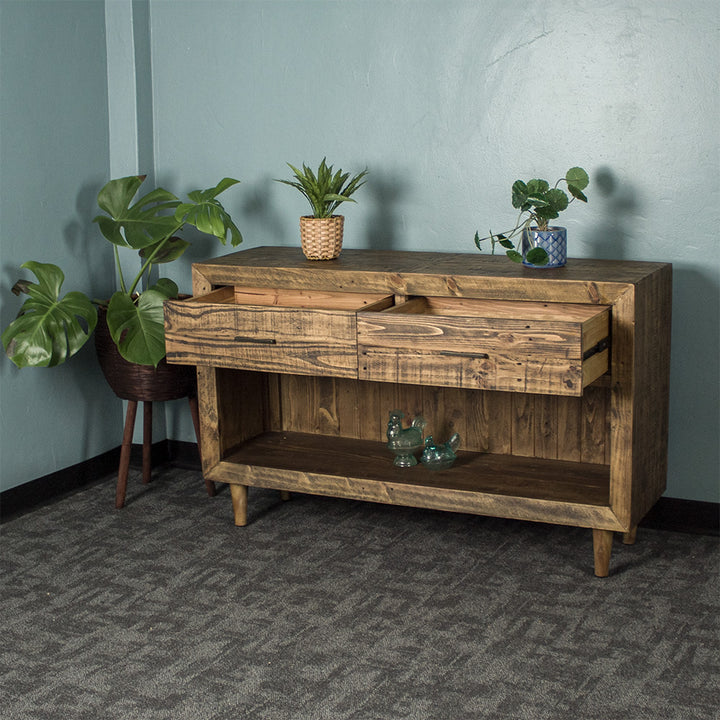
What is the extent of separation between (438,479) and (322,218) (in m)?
0.81

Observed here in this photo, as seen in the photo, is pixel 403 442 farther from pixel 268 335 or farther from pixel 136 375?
pixel 136 375

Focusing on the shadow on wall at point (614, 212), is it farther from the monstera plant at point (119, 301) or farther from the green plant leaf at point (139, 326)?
the green plant leaf at point (139, 326)

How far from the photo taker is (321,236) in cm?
Result: 281

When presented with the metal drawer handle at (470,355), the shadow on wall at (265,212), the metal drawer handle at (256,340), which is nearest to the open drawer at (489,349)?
the metal drawer handle at (470,355)

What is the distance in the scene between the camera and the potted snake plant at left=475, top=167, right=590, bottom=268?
2574 millimetres

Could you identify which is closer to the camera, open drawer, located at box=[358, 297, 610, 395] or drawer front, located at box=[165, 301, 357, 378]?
open drawer, located at box=[358, 297, 610, 395]

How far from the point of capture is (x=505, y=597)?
95.8 inches

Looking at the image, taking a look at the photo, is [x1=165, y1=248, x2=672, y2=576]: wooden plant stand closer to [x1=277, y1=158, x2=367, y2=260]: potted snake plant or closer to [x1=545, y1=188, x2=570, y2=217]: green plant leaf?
[x1=277, y1=158, x2=367, y2=260]: potted snake plant

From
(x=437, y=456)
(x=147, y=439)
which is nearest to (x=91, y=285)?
(x=147, y=439)

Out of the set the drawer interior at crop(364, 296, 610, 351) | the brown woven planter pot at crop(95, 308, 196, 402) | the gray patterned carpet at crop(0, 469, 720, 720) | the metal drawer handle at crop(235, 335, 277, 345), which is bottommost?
the gray patterned carpet at crop(0, 469, 720, 720)

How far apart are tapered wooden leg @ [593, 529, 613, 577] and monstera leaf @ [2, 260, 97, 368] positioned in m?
1.56

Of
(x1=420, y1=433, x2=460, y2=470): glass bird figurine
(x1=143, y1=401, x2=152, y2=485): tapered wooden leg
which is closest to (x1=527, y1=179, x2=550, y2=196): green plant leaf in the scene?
(x1=420, y1=433, x2=460, y2=470): glass bird figurine

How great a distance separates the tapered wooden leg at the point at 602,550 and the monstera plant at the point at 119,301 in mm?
1307

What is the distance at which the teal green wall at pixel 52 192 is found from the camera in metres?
2.95
